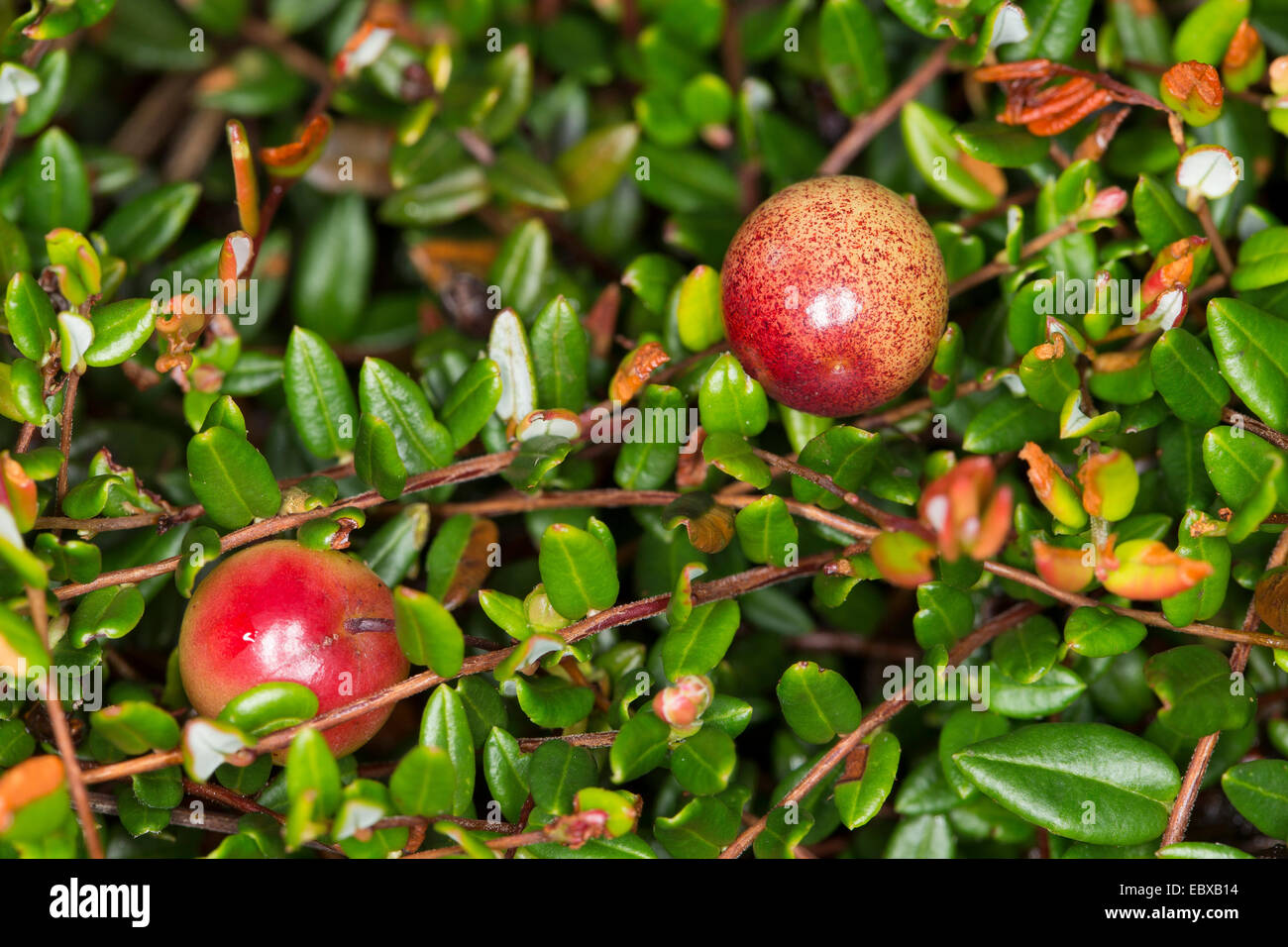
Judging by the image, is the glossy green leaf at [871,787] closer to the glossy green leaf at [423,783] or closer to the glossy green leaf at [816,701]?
the glossy green leaf at [816,701]

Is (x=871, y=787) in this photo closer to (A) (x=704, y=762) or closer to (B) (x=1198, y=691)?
(A) (x=704, y=762)

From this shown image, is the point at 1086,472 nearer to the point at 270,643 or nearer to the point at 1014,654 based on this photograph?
the point at 1014,654

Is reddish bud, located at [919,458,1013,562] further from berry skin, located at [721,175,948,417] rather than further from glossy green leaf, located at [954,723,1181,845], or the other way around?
glossy green leaf, located at [954,723,1181,845]

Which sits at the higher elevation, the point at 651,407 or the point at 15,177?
the point at 15,177

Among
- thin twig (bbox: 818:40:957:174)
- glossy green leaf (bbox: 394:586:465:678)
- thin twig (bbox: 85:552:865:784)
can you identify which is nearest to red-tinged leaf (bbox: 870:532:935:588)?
thin twig (bbox: 85:552:865:784)
